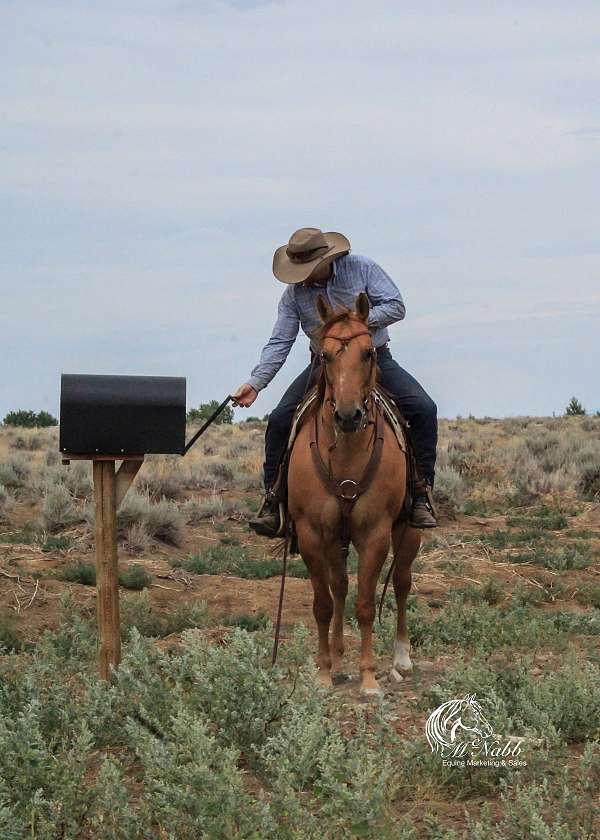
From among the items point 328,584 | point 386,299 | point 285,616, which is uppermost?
point 386,299

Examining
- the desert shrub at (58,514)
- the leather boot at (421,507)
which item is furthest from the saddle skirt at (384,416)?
the desert shrub at (58,514)

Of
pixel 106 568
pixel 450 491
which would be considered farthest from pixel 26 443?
pixel 106 568

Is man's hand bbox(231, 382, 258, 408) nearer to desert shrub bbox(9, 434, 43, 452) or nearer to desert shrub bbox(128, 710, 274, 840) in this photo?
desert shrub bbox(128, 710, 274, 840)

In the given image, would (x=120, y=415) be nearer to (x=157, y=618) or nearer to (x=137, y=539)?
(x=157, y=618)

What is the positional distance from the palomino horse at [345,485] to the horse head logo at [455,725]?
1234 millimetres

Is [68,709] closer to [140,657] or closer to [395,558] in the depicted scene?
[140,657]

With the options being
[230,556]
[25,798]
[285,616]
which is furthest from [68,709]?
[230,556]

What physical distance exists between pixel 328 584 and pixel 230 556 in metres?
7.93

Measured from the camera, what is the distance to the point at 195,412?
161ft

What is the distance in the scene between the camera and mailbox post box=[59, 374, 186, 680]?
786 centimetres

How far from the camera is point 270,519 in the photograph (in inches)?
355

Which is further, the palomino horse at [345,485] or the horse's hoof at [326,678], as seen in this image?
the horse's hoof at [326,678]

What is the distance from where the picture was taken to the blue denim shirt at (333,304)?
346 inches

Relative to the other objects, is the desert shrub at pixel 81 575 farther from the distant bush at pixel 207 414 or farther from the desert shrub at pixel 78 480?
the distant bush at pixel 207 414
